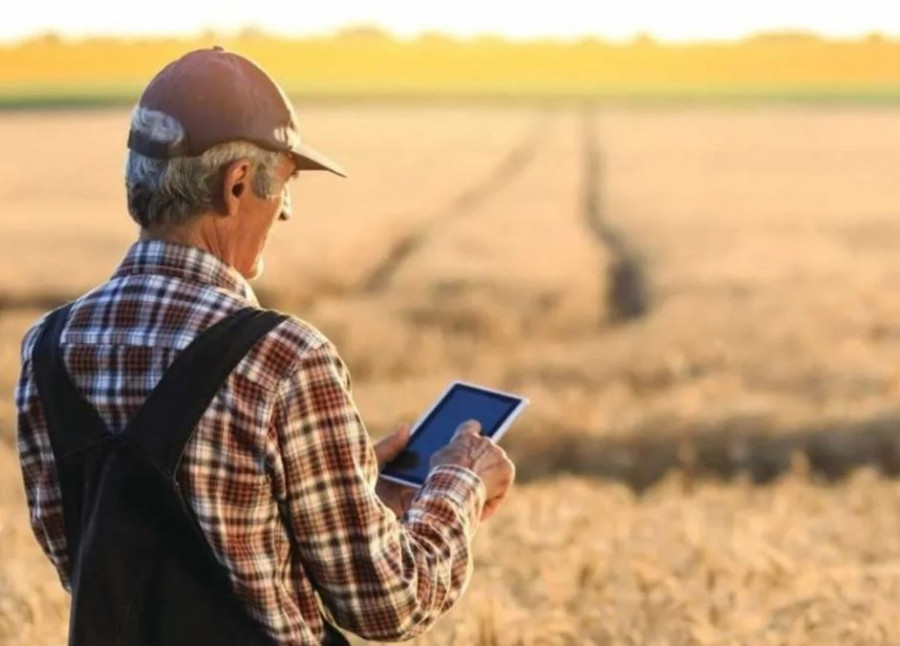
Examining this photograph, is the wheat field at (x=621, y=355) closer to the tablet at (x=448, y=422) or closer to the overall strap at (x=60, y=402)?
the tablet at (x=448, y=422)

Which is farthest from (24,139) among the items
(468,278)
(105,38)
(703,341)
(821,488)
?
(105,38)

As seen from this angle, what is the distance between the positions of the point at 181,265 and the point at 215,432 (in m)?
0.31

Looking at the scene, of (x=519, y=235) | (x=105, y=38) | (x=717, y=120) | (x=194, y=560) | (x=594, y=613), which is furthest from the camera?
(x=105, y=38)

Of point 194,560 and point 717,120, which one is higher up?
point 194,560

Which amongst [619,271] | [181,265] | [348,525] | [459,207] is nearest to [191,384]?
[181,265]

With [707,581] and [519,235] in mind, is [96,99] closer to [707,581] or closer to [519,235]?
[519,235]

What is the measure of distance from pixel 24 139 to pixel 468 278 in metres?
Result: 43.9

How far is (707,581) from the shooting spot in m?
6.08

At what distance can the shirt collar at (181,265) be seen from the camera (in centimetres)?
310

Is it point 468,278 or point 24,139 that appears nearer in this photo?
point 468,278

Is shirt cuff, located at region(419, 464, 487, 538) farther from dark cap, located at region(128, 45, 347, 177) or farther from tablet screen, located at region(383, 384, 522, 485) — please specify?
dark cap, located at region(128, 45, 347, 177)

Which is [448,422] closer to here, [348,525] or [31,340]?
[348,525]

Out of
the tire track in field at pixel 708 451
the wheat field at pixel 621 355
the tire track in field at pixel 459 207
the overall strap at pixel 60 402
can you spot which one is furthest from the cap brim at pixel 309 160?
the tire track in field at pixel 459 207

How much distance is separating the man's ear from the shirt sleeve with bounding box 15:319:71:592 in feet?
1.44
